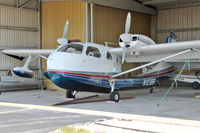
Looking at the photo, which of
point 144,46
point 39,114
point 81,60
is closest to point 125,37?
point 144,46

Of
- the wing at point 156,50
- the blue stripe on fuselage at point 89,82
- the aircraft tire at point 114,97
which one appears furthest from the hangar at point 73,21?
the aircraft tire at point 114,97

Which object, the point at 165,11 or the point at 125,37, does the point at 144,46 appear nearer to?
the point at 125,37

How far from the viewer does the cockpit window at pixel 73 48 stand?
1219cm

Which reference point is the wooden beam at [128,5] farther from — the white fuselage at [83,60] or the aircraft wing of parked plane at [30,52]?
the white fuselage at [83,60]

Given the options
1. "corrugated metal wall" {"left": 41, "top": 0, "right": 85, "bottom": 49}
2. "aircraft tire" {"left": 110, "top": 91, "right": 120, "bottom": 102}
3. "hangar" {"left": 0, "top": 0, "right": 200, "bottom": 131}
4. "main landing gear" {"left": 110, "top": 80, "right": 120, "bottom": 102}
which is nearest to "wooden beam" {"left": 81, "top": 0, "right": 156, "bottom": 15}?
"hangar" {"left": 0, "top": 0, "right": 200, "bottom": 131}

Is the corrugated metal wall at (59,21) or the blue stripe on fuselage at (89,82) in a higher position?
the corrugated metal wall at (59,21)

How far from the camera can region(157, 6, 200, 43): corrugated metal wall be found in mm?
23938

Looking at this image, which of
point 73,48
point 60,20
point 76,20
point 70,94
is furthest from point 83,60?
point 60,20

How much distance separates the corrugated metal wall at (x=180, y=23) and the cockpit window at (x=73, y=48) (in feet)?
48.2

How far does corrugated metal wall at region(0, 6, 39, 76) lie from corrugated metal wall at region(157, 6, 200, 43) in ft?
37.4

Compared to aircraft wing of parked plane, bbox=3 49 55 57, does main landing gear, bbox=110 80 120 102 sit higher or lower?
lower

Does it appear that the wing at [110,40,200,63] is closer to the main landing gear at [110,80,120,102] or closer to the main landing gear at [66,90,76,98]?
the main landing gear at [110,80,120,102]

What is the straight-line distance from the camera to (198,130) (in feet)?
21.0

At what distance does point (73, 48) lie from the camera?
12.4m
